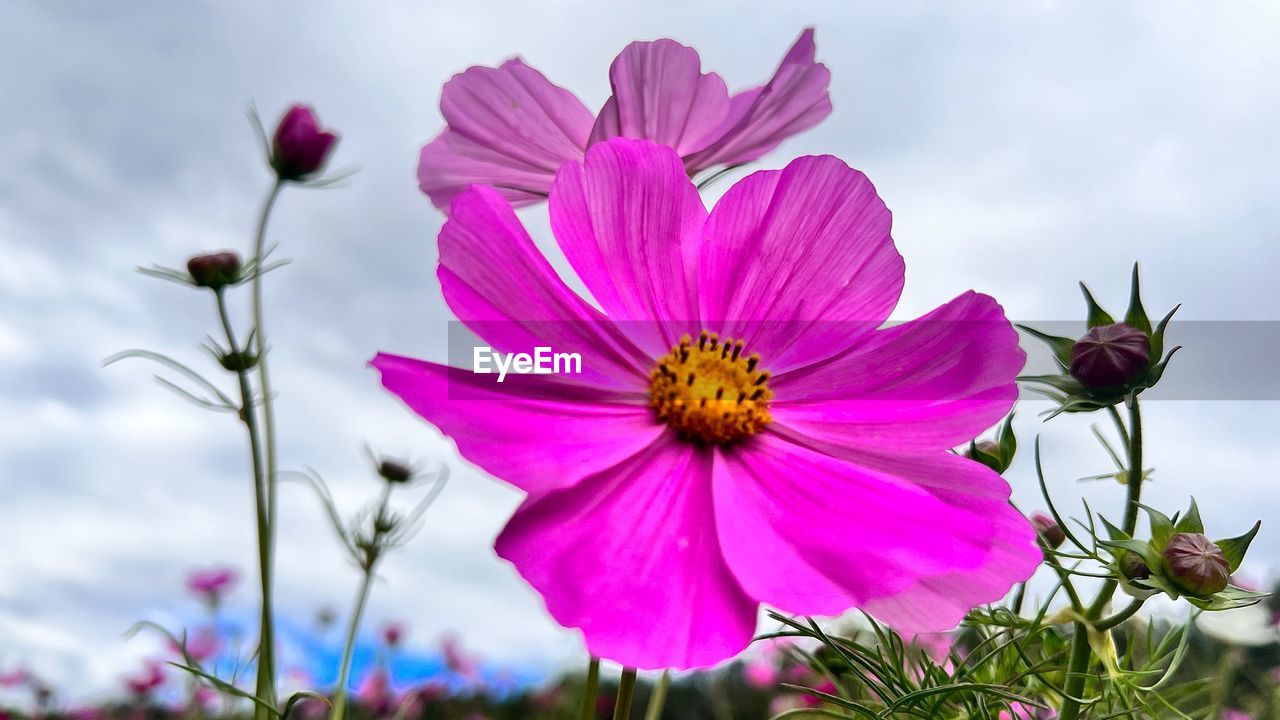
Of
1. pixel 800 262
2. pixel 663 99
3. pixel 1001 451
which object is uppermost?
pixel 663 99

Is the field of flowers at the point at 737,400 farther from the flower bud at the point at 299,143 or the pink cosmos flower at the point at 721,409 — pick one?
the flower bud at the point at 299,143

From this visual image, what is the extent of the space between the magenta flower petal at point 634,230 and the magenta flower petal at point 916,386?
0.09m

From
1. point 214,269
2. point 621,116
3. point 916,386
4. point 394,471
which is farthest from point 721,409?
point 394,471

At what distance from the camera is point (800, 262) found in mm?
583

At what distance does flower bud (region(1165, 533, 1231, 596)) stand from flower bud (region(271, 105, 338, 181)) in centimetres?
82

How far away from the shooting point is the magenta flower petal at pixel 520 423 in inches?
17.2

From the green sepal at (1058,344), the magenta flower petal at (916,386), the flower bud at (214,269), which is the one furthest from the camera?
the flower bud at (214,269)

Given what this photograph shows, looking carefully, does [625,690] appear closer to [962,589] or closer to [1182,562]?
[962,589]

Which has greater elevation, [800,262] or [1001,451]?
[800,262]

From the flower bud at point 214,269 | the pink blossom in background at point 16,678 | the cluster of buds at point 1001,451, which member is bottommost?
the pink blossom in background at point 16,678

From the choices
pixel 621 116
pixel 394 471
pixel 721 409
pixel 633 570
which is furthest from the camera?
pixel 394 471

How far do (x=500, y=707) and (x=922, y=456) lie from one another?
3513 millimetres

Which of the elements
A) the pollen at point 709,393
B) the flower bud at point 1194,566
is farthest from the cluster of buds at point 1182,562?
the pollen at point 709,393

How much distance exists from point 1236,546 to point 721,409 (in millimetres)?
341
